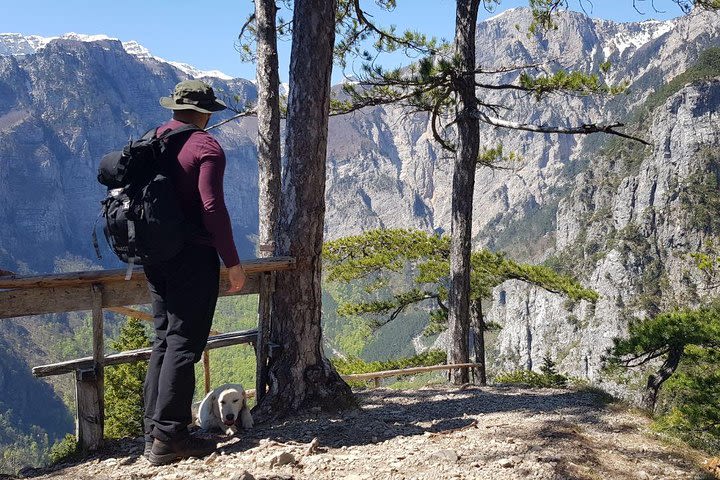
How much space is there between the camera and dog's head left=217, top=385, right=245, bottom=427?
432cm

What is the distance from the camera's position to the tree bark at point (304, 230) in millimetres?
4816

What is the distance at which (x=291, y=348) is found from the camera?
4.84 m

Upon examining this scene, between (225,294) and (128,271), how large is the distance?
1.14 m

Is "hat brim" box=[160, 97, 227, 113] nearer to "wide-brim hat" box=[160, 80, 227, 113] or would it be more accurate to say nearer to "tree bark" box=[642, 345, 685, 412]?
"wide-brim hat" box=[160, 80, 227, 113]

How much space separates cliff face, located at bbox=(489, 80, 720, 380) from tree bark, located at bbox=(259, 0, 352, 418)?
68772mm

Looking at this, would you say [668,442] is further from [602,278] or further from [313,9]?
[602,278]

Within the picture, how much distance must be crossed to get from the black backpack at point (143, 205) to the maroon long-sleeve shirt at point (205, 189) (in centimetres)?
8

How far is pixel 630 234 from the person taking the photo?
103 metres

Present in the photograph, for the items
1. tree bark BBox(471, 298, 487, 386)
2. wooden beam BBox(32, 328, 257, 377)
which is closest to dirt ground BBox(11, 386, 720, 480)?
wooden beam BBox(32, 328, 257, 377)

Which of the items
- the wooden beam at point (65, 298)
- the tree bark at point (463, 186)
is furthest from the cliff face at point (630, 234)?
the wooden beam at point (65, 298)

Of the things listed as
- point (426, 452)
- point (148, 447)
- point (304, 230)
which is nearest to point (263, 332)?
point (304, 230)

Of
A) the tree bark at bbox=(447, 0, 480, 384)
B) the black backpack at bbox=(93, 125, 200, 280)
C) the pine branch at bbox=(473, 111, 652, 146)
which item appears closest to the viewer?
the black backpack at bbox=(93, 125, 200, 280)

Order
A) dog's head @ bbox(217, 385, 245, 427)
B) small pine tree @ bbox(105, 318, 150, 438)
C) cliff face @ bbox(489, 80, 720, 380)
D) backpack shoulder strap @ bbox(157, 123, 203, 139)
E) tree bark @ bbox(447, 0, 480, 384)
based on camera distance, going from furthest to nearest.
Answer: cliff face @ bbox(489, 80, 720, 380)
small pine tree @ bbox(105, 318, 150, 438)
tree bark @ bbox(447, 0, 480, 384)
dog's head @ bbox(217, 385, 245, 427)
backpack shoulder strap @ bbox(157, 123, 203, 139)

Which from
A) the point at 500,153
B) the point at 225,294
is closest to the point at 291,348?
the point at 225,294
